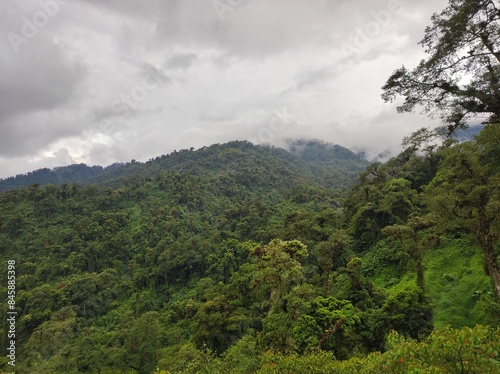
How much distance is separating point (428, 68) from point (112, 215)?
83.0 meters

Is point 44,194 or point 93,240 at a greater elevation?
point 44,194

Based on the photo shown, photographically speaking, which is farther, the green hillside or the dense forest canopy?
the green hillside

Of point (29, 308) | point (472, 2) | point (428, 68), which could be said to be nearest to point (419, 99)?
point (428, 68)

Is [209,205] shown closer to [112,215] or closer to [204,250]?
[112,215]

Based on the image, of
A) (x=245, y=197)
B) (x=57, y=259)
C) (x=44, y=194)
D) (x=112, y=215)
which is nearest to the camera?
(x=57, y=259)

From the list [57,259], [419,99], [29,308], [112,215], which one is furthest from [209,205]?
[419,99]

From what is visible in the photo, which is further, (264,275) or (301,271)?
(301,271)

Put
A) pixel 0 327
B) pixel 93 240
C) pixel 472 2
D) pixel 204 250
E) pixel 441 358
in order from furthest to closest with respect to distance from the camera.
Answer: pixel 93 240
pixel 204 250
pixel 0 327
pixel 472 2
pixel 441 358

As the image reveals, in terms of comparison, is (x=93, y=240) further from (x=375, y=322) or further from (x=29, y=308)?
(x=375, y=322)

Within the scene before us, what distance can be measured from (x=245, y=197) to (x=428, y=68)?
10278 centimetres

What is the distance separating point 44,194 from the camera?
87750 millimetres

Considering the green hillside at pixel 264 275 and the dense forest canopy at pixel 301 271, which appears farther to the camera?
the green hillside at pixel 264 275

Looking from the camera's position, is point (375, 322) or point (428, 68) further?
point (375, 322)

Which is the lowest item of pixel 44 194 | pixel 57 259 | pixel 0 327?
pixel 0 327
